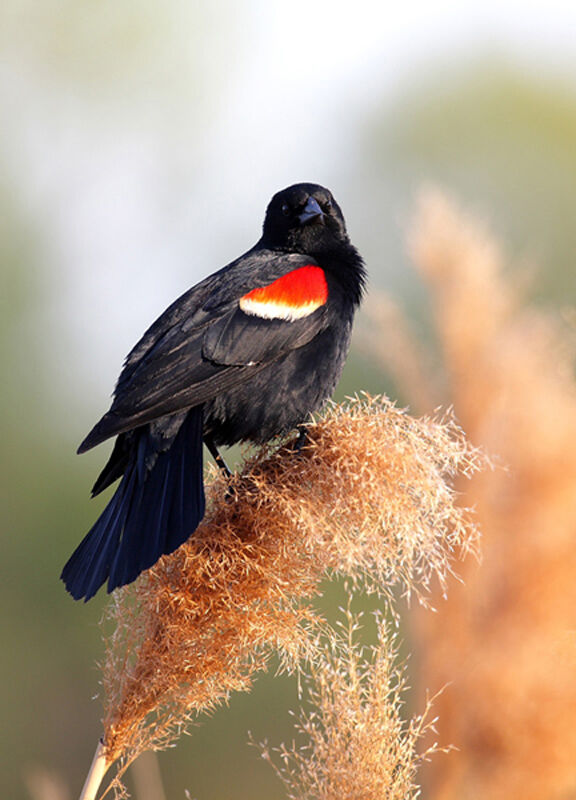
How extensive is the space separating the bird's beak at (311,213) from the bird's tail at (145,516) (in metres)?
0.70

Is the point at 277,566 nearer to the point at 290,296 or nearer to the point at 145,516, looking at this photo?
the point at 145,516

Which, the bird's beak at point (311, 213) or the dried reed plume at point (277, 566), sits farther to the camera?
the bird's beak at point (311, 213)

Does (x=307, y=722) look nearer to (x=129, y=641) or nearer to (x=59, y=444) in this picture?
(x=129, y=641)

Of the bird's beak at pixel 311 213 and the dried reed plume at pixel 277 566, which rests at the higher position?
the bird's beak at pixel 311 213

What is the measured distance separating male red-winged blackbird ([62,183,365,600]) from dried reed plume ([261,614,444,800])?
0.32 meters

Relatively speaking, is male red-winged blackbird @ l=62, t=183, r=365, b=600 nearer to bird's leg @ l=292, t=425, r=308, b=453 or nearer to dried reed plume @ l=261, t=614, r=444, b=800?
bird's leg @ l=292, t=425, r=308, b=453

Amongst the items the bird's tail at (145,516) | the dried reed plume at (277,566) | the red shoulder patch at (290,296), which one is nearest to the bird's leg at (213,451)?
the bird's tail at (145,516)

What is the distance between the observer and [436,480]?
1.22 metres

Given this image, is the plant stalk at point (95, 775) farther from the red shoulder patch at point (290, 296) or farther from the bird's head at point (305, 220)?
the bird's head at point (305, 220)

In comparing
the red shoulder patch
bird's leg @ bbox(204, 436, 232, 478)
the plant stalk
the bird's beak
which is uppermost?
the bird's beak

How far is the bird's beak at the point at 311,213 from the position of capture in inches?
82.7

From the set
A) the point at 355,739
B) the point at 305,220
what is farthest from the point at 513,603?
the point at 305,220

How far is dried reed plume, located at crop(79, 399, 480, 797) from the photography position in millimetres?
1208

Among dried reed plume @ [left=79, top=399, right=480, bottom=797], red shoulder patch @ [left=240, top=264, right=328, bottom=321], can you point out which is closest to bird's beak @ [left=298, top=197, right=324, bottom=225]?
red shoulder patch @ [left=240, top=264, right=328, bottom=321]
